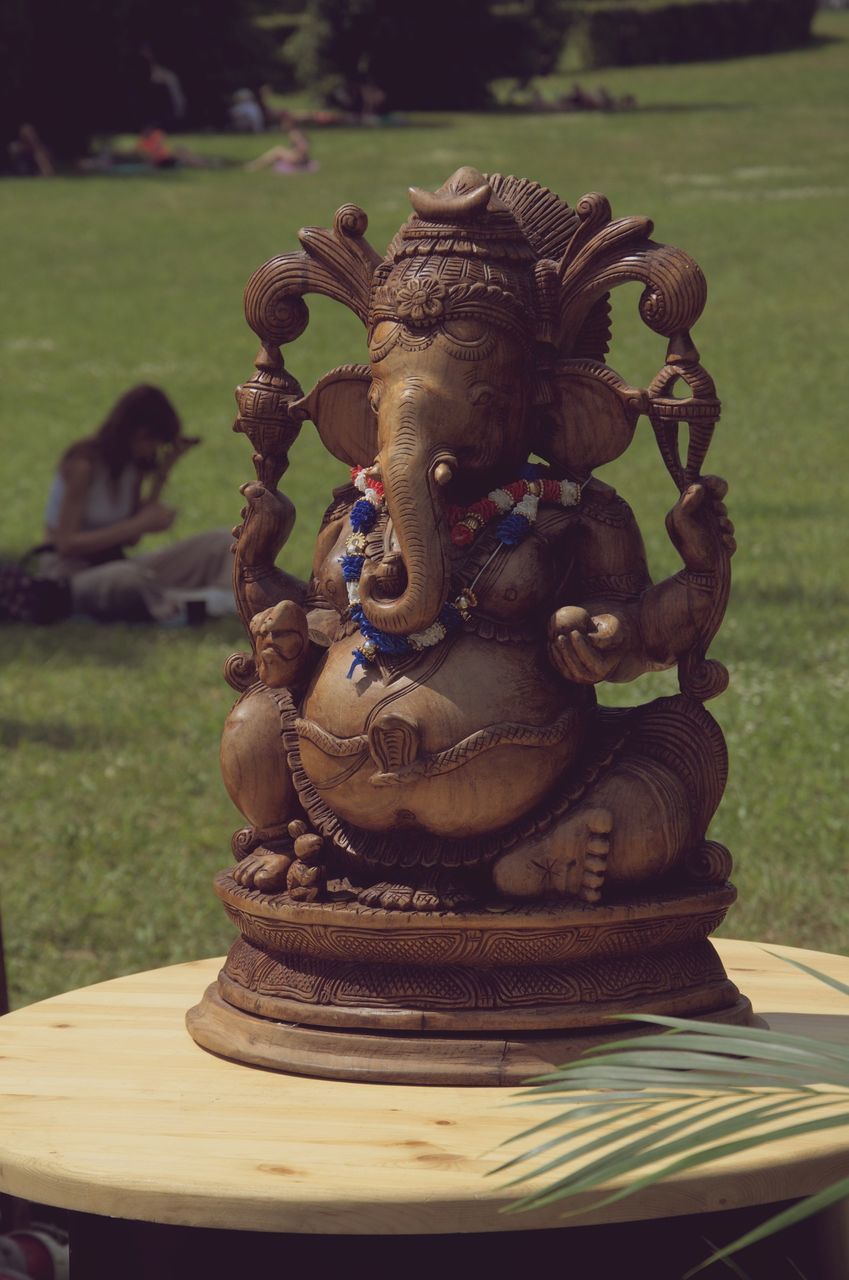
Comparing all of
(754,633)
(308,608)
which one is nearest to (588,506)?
(308,608)

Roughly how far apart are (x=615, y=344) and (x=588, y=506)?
36.7 feet

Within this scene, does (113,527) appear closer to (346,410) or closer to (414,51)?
(346,410)

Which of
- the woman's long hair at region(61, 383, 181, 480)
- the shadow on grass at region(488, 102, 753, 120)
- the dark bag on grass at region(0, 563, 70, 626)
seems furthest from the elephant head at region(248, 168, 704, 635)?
the shadow on grass at region(488, 102, 753, 120)

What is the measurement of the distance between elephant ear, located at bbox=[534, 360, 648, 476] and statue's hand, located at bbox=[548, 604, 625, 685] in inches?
10.6

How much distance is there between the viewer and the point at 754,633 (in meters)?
7.45

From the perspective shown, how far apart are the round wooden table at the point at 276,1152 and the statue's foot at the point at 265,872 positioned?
0.79 ft

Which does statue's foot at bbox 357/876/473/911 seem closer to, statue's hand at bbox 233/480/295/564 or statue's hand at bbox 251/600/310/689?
statue's hand at bbox 251/600/310/689

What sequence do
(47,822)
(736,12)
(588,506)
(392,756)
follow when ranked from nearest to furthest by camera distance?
(392,756)
(588,506)
(47,822)
(736,12)

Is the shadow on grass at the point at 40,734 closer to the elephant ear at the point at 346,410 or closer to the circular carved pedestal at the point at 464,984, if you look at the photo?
the elephant ear at the point at 346,410

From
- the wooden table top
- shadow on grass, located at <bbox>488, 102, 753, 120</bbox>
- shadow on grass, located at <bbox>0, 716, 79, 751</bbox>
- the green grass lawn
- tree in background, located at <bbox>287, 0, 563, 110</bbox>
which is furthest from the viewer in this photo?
tree in background, located at <bbox>287, 0, 563, 110</bbox>

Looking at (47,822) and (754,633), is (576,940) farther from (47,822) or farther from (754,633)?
(754,633)

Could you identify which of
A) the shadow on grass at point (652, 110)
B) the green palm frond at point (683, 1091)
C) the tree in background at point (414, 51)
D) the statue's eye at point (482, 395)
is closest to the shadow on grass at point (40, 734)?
the statue's eye at point (482, 395)

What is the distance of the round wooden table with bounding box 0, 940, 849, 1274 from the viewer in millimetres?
2004

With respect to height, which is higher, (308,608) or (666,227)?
(308,608)
